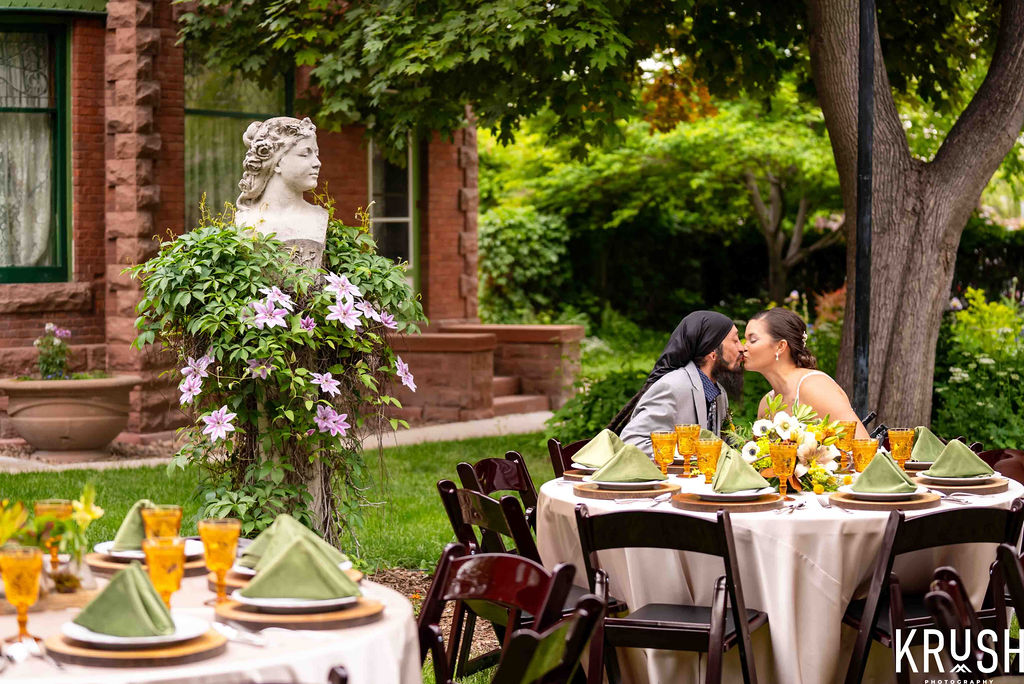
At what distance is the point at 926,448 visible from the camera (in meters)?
5.74

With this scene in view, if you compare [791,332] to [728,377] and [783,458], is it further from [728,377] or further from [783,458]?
[783,458]

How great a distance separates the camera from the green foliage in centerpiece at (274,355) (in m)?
5.98

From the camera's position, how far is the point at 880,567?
4465 millimetres

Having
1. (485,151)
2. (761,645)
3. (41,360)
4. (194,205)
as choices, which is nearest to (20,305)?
(41,360)

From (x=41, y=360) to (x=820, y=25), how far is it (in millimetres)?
7184

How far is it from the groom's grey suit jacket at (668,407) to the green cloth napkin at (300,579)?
295 centimetres

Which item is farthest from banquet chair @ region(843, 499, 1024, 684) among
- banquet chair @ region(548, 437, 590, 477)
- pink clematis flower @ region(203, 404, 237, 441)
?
pink clematis flower @ region(203, 404, 237, 441)

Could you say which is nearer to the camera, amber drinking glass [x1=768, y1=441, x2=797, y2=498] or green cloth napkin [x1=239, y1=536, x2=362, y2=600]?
green cloth napkin [x1=239, y1=536, x2=362, y2=600]

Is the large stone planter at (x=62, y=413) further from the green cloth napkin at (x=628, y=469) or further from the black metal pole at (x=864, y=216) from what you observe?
the green cloth napkin at (x=628, y=469)

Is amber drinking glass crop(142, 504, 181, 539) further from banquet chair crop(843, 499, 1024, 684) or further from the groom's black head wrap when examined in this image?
the groom's black head wrap

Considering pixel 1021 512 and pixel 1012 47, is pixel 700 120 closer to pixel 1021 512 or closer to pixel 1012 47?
pixel 1012 47

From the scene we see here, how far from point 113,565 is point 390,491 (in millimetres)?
6357

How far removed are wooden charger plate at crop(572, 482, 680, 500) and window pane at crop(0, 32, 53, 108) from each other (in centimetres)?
947

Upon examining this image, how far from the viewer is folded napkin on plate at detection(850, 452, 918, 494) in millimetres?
4738
